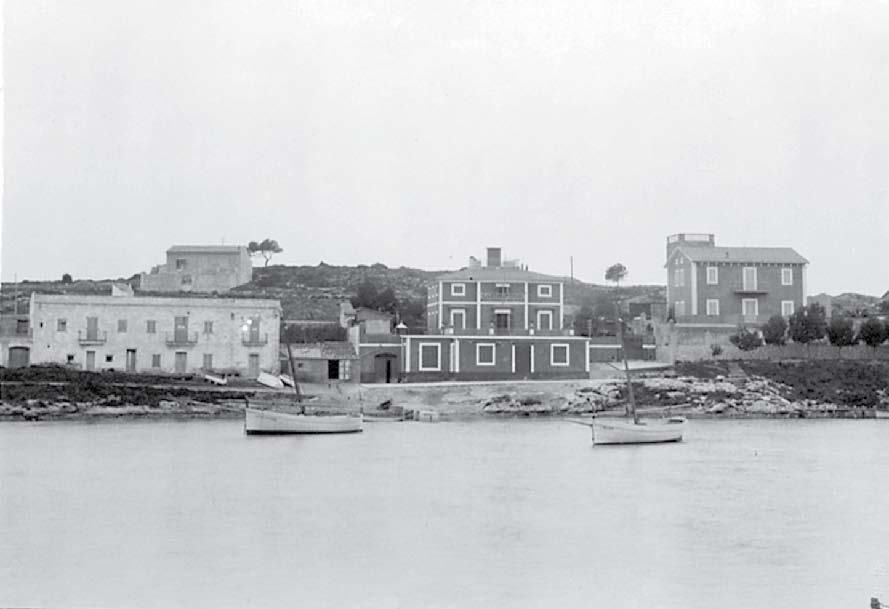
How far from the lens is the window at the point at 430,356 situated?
52.6 m

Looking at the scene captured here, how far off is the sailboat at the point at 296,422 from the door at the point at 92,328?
11108 mm

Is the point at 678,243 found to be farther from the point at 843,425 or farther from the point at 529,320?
the point at 843,425

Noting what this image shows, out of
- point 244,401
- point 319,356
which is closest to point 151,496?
point 244,401

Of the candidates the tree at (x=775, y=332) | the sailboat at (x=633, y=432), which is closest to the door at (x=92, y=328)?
the sailboat at (x=633, y=432)

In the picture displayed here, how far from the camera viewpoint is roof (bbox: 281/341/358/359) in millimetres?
52531

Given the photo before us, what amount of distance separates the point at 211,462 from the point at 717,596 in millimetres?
19287

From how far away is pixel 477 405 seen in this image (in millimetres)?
48688

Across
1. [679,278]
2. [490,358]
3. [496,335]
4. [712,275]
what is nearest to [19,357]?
[490,358]

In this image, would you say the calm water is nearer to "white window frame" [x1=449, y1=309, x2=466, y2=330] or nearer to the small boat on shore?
the small boat on shore

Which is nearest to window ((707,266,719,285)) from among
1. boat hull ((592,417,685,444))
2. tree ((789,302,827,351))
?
tree ((789,302,827,351))

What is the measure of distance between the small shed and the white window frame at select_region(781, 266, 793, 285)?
23.9 meters

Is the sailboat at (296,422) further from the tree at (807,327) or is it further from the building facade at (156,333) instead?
the tree at (807,327)

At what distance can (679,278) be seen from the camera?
6272 centimetres

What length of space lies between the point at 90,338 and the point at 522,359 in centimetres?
1967
